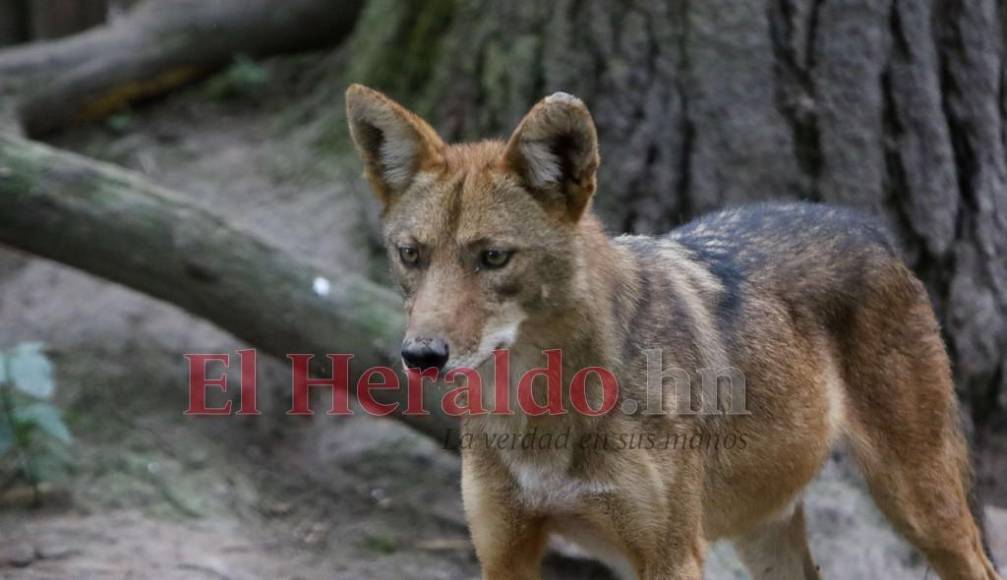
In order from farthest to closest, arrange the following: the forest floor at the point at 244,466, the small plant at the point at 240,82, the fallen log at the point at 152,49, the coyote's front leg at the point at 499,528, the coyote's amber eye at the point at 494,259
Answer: the small plant at the point at 240,82 < the fallen log at the point at 152,49 < the forest floor at the point at 244,466 < the coyote's front leg at the point at 499,528 < the coyote's amber eye at the point at 494,259

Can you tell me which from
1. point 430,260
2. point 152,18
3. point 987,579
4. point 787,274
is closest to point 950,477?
point 987,579

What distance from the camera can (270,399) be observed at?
284 inches

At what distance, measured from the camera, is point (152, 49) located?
8766mm

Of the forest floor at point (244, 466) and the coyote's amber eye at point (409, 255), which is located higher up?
the coyote's amber eye at point (409, 255)

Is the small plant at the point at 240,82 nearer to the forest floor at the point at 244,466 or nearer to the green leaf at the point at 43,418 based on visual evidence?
the forest floor at the point at 244,466

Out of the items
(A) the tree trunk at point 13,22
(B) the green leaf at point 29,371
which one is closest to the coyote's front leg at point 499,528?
(B) the green leaf at point 29,371

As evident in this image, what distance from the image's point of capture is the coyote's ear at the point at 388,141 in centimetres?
437

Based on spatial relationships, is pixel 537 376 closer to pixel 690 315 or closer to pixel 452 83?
pixel 690 315

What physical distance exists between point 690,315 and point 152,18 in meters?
5.40

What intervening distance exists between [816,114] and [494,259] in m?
3.02

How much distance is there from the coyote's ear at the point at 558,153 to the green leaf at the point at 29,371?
279cm

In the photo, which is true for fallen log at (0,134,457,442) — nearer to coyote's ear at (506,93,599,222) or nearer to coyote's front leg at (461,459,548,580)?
coyote's front leg at (461,459,548,580)

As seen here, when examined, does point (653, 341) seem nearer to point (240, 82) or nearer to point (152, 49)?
point (240, 82)


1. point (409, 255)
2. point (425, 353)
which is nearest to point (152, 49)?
point (409, 255)
